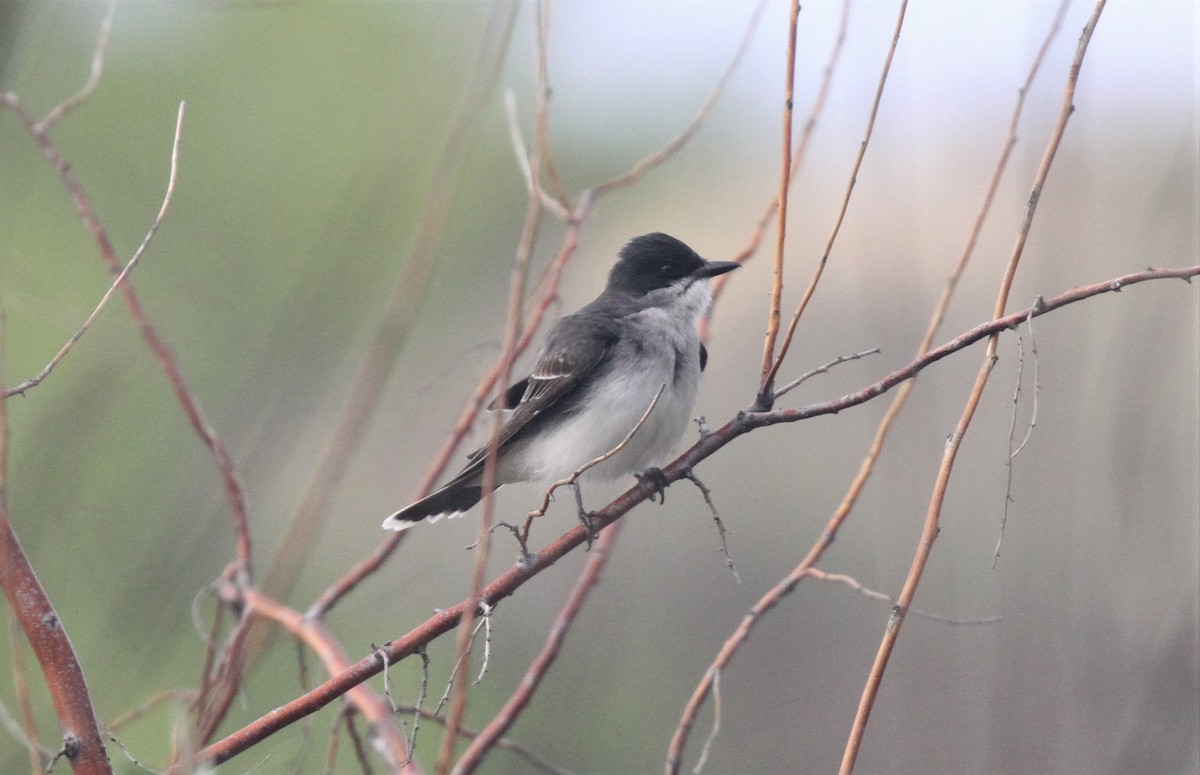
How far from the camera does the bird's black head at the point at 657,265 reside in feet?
14.1

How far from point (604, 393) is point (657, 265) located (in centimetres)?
73

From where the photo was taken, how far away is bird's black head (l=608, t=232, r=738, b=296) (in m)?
4.30

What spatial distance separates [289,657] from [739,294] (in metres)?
7.54

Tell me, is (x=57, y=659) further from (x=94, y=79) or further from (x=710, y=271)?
(x=710, y=271)

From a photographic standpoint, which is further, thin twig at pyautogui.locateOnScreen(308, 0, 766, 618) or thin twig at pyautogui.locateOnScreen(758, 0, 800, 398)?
thin twig at pyautogui.locateOnScreen(308, 0, 766, 618)

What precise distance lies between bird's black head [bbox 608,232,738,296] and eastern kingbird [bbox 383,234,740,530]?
18mm

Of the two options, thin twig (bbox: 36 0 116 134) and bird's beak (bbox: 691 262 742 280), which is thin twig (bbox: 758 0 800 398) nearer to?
thin twig (bbox: 36 0 116 134)

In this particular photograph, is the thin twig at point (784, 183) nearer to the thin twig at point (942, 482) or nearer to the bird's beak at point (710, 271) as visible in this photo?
the thin twig at point (942, 482)

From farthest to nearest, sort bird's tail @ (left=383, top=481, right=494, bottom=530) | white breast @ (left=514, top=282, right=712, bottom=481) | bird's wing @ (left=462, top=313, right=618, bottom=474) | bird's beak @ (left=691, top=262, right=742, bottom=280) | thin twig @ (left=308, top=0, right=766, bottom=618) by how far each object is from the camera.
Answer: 1. bird's beak @ (left=691, top=262, right=742, bottom=280)
2. bird's wing @ (left=462, top=313, right=618, bottom=474)
3. white breast @ (left=514, top=282, right=712, bottom=481)
4. bird's tail @ (left=383, top=481, right=494, bottom=530)
5. thin twig @ (left=308, top=0, right=766, bottom=618)

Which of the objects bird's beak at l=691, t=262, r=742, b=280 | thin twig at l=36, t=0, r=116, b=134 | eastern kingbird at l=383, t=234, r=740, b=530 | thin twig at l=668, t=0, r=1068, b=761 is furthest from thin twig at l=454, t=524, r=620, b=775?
bird's beak at l=691, t=262, r=742, b=280

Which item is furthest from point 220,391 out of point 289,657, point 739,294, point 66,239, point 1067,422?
point 1067,422

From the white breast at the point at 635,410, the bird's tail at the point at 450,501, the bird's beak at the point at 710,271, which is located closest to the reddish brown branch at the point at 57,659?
the bird's tail at the point at 450,501

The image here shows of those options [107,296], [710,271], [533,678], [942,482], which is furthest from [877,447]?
[710,271]

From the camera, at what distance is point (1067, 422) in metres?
3.27
